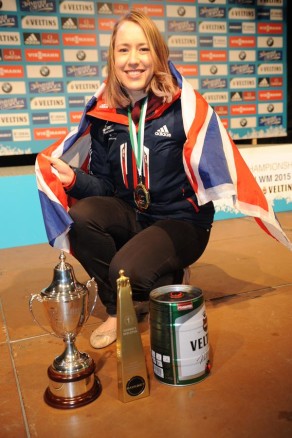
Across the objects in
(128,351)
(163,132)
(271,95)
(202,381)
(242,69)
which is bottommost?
(202,381)

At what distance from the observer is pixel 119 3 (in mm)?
4203

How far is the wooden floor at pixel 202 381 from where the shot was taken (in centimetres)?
117

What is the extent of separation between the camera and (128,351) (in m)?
1.25

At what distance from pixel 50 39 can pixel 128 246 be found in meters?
3.10

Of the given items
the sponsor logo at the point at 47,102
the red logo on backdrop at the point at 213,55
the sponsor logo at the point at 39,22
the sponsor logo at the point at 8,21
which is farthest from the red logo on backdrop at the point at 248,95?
the sponsor logo at the point at 8,21

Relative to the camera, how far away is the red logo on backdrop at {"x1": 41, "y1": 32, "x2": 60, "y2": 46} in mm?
4043

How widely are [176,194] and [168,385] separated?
2.20ft

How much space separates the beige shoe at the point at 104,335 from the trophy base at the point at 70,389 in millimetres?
318

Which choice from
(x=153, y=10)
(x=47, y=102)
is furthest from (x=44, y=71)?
(x=153, y=10)

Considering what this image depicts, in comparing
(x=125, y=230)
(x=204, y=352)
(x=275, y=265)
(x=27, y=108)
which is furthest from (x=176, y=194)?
(x=27, y=108)

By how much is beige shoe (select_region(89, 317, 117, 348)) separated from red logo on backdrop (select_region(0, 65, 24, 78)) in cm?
295

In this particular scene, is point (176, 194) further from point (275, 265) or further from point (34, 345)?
point (275, 265)

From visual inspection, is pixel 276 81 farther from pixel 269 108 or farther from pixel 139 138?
pixel 139 138

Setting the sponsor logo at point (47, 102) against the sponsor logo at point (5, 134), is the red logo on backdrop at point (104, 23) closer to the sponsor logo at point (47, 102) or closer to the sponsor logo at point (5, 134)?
the sponsor logo at point (47, 102)
